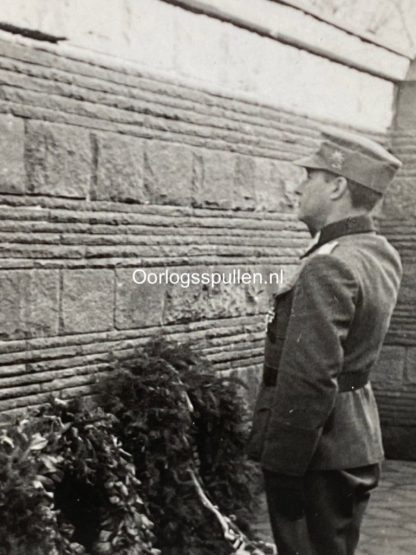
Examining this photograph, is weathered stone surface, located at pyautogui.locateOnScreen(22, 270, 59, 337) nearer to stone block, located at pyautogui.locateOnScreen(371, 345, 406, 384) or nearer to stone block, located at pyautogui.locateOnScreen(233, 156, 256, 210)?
stone block, located at pyautogui.locateOnScreen(233, 156, 256, 210)

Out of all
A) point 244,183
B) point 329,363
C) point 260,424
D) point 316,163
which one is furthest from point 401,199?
point 329,363

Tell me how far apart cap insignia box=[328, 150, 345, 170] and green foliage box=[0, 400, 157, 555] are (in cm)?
153

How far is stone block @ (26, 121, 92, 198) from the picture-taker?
4691 millimetres

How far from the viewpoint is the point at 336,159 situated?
159 inches

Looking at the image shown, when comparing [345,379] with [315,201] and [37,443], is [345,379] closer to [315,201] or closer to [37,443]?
[315,201]

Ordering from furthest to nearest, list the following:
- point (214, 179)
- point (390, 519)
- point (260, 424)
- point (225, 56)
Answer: point (390, 519) < point (225, 56) < point (214, 179) < point (260, 424)

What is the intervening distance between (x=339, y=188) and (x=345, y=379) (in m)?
0.73

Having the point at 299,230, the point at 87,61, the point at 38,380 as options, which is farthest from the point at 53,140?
the point at 299,230

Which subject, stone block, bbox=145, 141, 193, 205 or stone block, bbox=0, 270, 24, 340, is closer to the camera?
stone block, bbox=0, 270, 24, 340

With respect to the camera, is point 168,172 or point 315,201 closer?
point 315,201

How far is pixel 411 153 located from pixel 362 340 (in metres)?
4.76

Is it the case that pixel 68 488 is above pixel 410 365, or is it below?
above

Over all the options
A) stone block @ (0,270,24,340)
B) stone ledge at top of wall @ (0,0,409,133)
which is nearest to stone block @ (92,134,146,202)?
stone ledge at top of wall @ (0,0,409,133)

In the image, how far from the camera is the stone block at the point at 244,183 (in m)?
6.41
